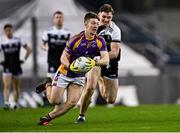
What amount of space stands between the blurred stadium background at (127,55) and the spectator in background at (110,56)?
9.45 m

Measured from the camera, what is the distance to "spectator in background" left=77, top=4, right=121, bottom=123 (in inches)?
734

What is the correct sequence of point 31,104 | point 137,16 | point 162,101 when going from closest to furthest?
point 31,104
point 162,101
point 137,16

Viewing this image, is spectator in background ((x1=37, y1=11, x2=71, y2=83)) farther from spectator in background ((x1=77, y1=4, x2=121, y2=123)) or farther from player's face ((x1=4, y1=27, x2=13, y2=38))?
spectator in background ((x1=77, y1=4, x2=121, y2=123))

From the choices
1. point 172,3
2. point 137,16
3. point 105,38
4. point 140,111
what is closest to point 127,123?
point 105,38

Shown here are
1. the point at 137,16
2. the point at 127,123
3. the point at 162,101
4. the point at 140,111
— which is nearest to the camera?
the point at 127,123

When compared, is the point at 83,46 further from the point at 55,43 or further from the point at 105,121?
the point at 55,43

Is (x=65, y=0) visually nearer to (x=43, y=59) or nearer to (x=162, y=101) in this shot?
(x=43, y=59)

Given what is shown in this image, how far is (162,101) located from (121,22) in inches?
125

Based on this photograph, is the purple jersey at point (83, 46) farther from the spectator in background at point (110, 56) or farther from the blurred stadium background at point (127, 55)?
the blurred stadium background at point (127, 55)

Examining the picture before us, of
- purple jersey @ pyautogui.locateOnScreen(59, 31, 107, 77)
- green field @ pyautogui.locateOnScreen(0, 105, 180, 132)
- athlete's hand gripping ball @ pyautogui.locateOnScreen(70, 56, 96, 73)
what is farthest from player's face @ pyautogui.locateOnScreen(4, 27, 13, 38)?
athlete's hand gripping ball @ pyautogui.locateOnScreen(70, 56, 96, 73)

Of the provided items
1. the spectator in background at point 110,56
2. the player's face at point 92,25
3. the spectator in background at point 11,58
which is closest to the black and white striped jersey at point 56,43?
the spectator in background at point 11,58

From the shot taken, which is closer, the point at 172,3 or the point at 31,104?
the point at 31,104

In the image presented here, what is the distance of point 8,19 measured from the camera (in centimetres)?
3183

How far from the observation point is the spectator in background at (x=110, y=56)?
1864cm
